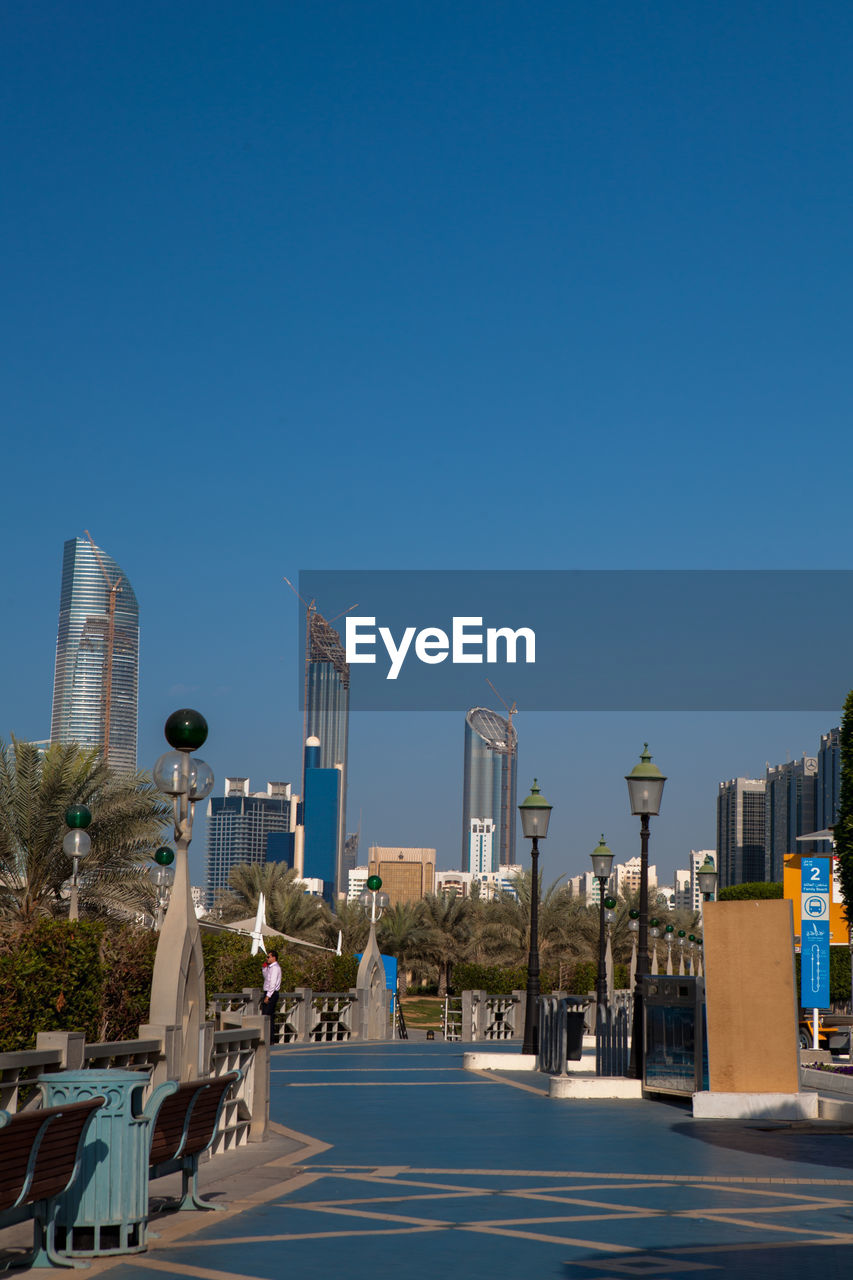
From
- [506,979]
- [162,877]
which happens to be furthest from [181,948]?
[506,979]

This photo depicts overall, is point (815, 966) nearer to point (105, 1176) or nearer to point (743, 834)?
point (105, 1176)

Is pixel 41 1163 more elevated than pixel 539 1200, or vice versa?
pixel 41 1163

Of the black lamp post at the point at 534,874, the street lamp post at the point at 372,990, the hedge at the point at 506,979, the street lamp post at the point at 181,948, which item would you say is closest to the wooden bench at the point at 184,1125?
the street lamp post at the point at 181,948

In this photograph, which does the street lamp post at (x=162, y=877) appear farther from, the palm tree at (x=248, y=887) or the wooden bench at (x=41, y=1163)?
the palm tree at (x=248, y=887)

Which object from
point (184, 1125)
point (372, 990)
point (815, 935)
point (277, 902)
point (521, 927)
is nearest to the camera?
point (184, 1125)

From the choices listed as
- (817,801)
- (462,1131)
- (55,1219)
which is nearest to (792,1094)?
(462,1131)

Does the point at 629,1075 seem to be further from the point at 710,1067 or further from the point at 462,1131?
the point at 462,1131

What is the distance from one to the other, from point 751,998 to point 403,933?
4556 centimetres

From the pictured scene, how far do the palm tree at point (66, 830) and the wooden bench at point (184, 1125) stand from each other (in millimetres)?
18386

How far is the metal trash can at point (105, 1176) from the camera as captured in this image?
7246 mm

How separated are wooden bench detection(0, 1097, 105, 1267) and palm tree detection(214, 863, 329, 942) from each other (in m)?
48.7

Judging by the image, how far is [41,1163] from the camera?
659 cm

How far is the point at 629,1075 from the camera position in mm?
17719

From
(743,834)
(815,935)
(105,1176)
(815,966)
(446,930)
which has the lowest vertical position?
(105,1176)
